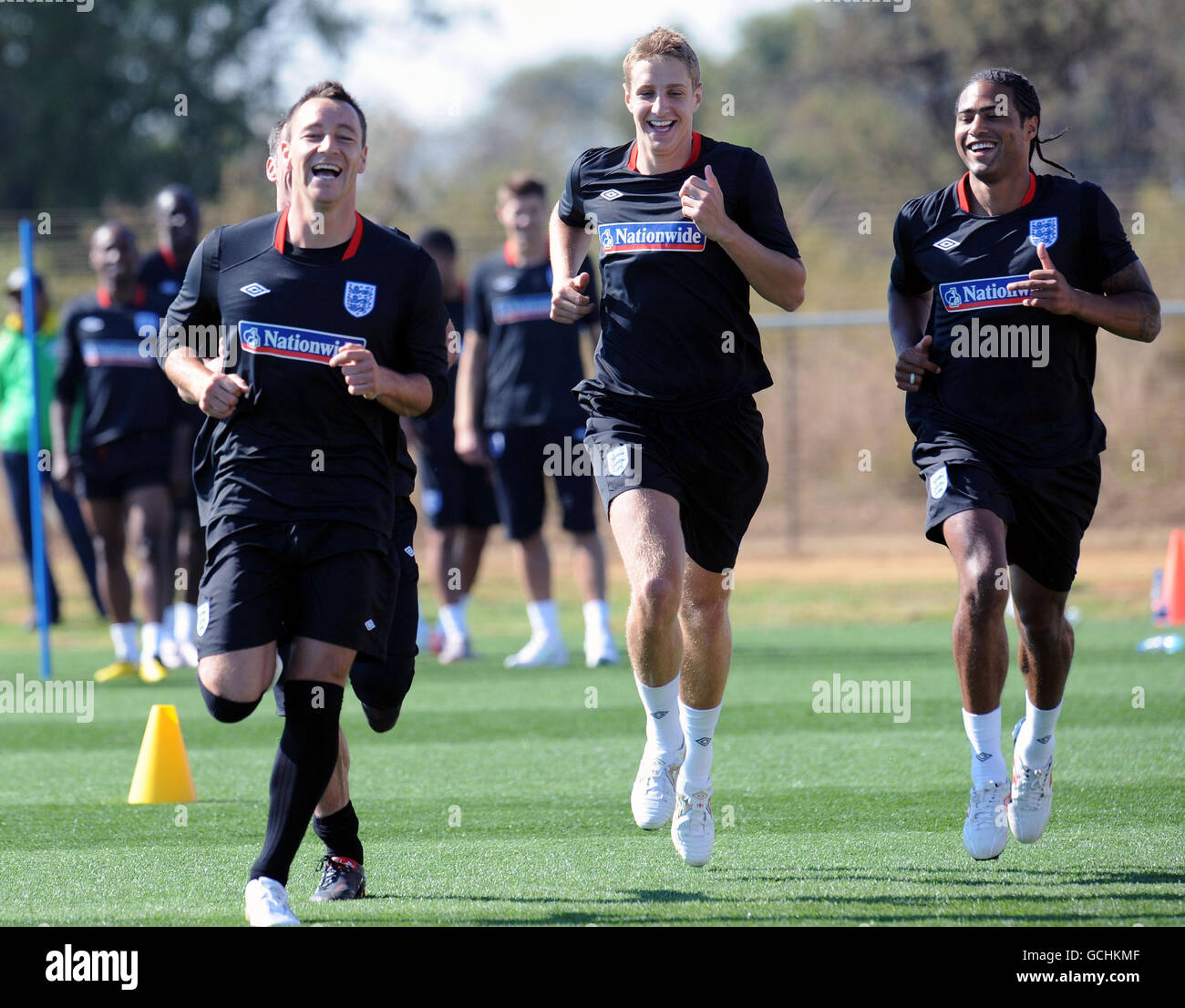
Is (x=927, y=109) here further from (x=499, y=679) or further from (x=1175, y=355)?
(x=499, y=679)

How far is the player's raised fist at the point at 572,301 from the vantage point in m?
5.58

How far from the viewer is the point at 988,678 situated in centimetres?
554

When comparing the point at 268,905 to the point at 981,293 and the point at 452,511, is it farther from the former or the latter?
the point at 452,511

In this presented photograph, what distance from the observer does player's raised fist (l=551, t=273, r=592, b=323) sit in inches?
220

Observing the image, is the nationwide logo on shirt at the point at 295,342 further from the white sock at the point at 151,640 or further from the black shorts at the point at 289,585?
the white sock at the point at 151,640

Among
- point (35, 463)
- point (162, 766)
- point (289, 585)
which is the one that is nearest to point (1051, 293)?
point (289, 585)

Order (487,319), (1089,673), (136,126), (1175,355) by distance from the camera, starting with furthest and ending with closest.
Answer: (136,126)
(1175,355)
(487,319)
(1089,673)

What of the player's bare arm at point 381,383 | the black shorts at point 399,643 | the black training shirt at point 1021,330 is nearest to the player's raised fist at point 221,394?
the player's bare arm at point 381,383

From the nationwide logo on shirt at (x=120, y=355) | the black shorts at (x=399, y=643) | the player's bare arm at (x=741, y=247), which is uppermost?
the nationwide logo on shirt at (x=120, y=355)

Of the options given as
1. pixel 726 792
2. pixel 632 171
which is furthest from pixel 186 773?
pixel 632 171

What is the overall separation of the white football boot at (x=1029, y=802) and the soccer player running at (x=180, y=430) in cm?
597

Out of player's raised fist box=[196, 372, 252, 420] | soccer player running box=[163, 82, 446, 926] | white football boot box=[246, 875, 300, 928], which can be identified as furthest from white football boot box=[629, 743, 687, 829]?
player's raised fist box=[196, 372, 252, 420]

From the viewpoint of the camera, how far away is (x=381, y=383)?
4.73 m

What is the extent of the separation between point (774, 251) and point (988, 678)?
154cm
